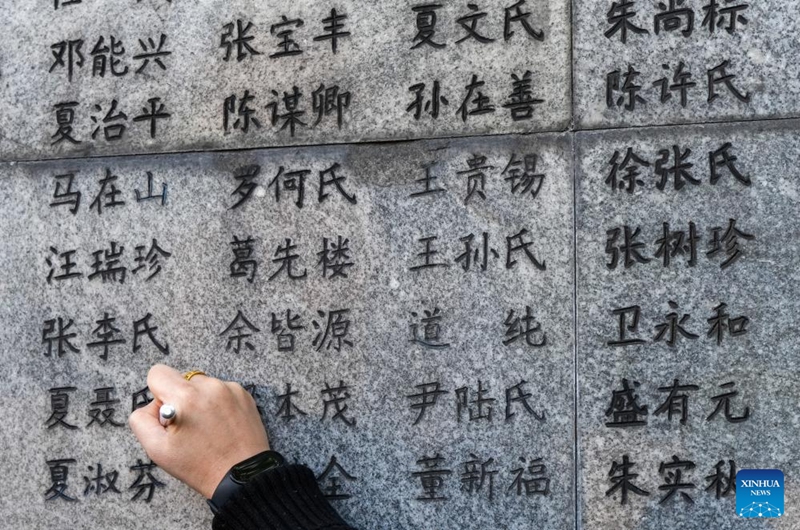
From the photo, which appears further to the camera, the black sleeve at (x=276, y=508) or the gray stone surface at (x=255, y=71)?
the gray stone surface at (x=255, y=71)

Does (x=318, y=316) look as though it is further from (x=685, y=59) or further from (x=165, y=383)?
(x=685, y=59)

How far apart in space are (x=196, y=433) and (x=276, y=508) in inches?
10.8

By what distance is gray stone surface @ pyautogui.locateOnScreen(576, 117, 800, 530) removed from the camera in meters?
2.16

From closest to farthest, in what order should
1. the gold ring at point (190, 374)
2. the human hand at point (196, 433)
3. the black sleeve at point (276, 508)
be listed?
1. the black sleeve at point (276, 508)
2. the human hand at point (196, 433)
3. the gold ring at point (190, 374)

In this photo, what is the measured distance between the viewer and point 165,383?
7.20 feet

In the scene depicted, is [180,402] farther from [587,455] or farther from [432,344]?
[587,455]

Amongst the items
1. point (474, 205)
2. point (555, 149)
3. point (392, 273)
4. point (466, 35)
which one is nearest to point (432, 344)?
point (392, 273)

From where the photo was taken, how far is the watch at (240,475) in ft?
6.79

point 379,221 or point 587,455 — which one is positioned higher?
point 379,221

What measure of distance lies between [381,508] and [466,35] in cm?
127

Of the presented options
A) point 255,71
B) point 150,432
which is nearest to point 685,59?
point 255,71

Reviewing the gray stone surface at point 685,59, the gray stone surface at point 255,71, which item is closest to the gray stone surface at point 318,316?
the gray stone surface at point 255,71

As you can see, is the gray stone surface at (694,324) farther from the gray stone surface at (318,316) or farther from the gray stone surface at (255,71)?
the gray stone surface at (255,71)

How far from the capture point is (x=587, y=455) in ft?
7.32
